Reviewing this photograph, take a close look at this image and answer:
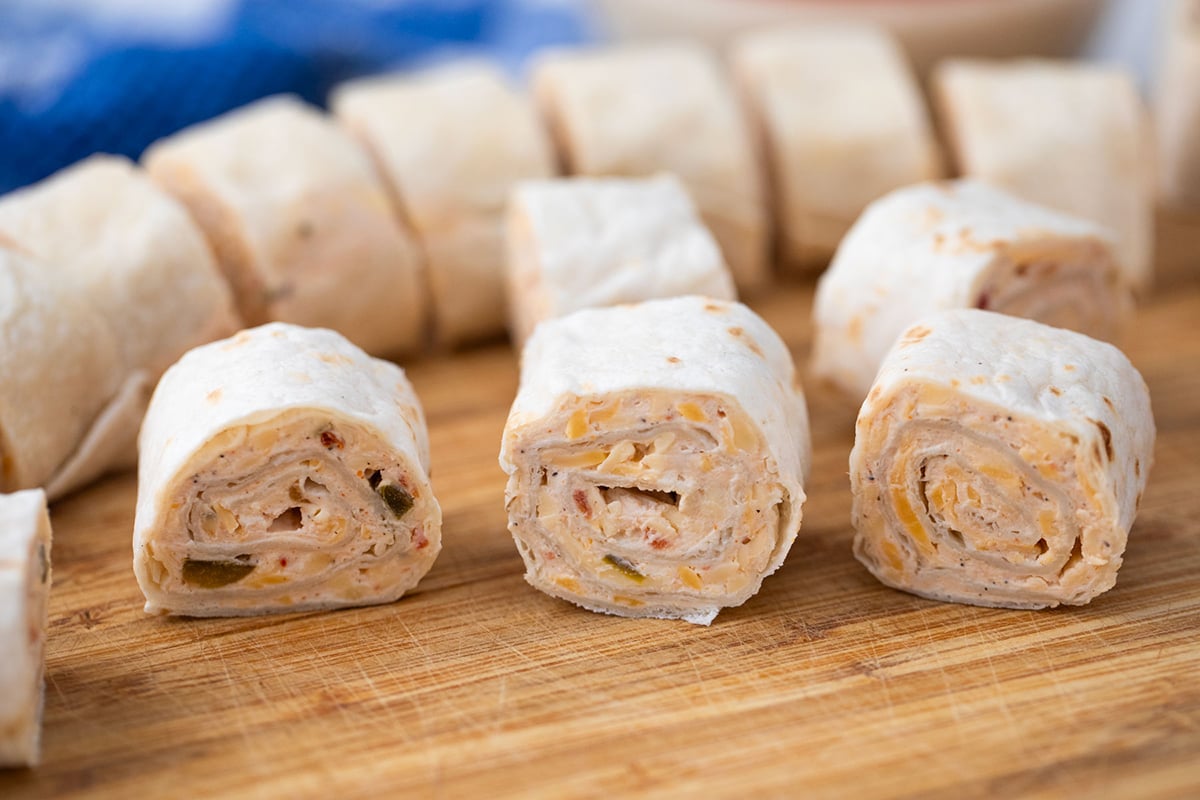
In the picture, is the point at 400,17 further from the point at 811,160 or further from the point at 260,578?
the point at 260,578

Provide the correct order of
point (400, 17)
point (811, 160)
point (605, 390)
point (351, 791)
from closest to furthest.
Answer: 1. point (351, 791)
2. point (605, 390)
3. point (811, 160)
4. point (400, 17)

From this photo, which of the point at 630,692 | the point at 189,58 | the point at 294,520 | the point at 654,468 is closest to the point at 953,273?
the point at 654,468

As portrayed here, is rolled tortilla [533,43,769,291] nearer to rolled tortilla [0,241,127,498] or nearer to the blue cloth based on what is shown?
the blue cloth

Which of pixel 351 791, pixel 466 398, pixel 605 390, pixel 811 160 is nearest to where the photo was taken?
pixel 351 791

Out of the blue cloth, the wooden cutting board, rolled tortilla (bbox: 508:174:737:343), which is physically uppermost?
the blue cloth

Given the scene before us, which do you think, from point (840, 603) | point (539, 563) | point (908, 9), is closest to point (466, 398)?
A: point (539, 563)

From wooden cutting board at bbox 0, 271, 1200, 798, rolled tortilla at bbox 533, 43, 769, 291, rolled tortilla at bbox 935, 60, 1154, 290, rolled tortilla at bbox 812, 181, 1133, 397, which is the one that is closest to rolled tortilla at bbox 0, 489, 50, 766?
wooden cutting board at bbox 0, 271, 1200, 798
